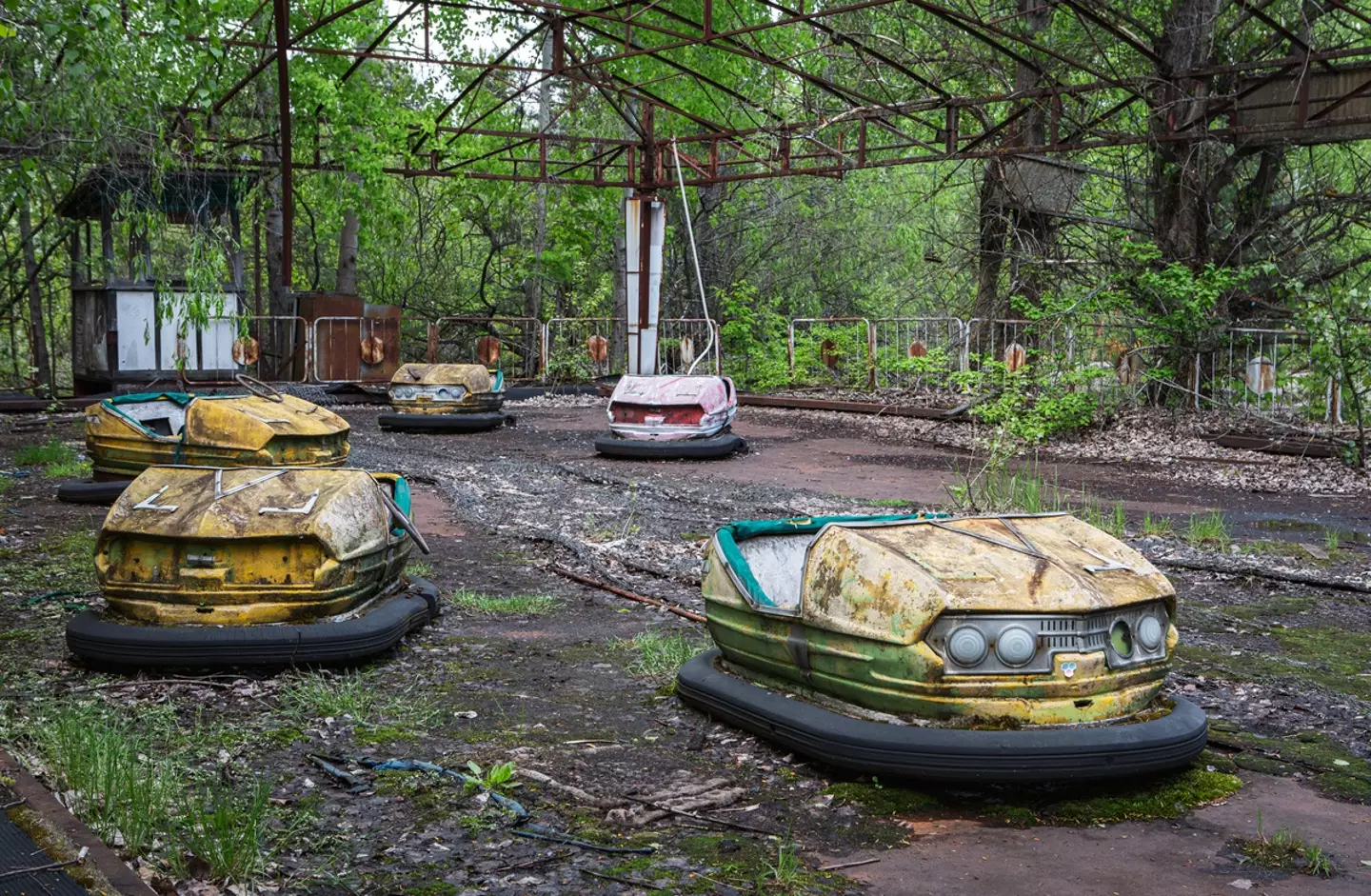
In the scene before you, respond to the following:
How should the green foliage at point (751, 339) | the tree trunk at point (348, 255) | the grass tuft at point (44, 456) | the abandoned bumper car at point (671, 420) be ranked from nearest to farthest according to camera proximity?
the grass tuft at point (44, 456), the abandoned bumper car at point (671, 420), the green foliage at point (751, 339), the tree trunk at point (348, 255)

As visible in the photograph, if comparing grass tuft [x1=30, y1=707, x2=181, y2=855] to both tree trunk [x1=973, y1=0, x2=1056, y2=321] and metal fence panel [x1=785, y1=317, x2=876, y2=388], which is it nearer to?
tree trunk [x1=973, y1=0, x2=1056, y2=321]

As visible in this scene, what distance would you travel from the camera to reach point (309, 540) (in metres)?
4.30

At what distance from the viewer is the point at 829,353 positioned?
59.1 feet

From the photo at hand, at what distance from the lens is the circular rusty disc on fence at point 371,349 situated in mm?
18078

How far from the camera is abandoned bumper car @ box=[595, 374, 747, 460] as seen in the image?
1085 centimetres

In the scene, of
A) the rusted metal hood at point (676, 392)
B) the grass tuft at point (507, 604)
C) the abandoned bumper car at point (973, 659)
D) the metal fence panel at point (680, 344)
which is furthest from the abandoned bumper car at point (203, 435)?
the metal fence panel at point (680, 344)

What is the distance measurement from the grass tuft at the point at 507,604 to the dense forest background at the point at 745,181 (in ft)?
7.58

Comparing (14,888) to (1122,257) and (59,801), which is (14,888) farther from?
(1122,257)

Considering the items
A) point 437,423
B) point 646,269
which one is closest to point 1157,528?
point 437,423

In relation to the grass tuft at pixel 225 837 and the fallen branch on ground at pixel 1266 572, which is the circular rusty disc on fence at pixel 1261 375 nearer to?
the fallen branch on ground at pixel 1266 572

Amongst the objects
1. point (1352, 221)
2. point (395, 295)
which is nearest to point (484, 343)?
point (395, 295)

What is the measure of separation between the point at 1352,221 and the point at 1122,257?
2078 millimetres

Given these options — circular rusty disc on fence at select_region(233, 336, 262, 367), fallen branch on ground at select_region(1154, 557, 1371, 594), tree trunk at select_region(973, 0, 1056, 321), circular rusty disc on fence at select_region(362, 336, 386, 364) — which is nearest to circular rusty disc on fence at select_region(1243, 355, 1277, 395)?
tree trunk at select_region(973, 0, 1056, 321)

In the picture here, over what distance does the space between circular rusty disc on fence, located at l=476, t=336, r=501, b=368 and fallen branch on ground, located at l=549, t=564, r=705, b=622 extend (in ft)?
43.1
